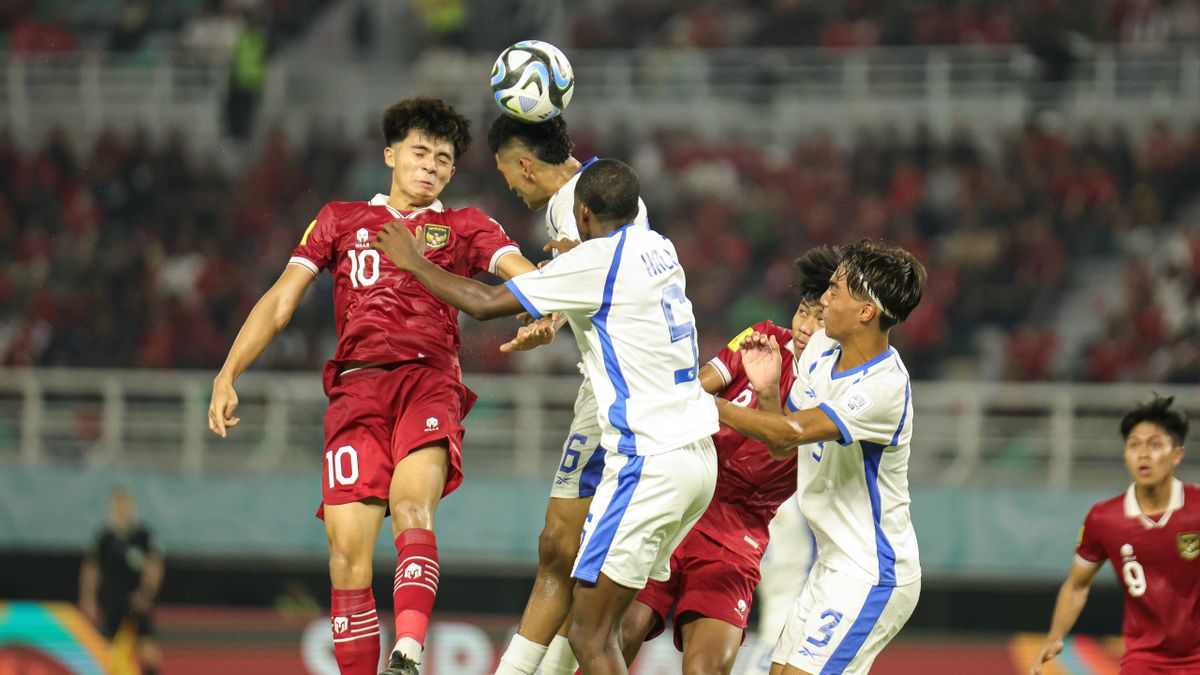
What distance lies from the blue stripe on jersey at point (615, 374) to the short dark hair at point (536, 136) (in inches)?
41.1

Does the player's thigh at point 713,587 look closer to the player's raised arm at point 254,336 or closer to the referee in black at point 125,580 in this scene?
the player's raised arm at point 254,336

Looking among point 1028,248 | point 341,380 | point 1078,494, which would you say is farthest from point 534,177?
point 1028,248

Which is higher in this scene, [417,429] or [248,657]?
[417,429]

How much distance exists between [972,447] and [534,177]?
770cm

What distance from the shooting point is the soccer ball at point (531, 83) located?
6488mm

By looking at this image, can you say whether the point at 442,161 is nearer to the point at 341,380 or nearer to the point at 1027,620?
the point at 341,380

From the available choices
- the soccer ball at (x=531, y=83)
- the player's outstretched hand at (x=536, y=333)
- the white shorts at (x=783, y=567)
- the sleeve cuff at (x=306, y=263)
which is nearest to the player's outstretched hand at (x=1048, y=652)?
the white shorts at (x=783, y=567)

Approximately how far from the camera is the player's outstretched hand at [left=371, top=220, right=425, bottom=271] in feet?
18.8

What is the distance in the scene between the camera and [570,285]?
5594mm

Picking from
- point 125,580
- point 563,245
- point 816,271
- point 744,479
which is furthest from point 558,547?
point 125,580

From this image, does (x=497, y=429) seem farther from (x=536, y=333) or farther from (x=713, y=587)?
(x=536, y=333)

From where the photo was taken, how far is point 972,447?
13.2m

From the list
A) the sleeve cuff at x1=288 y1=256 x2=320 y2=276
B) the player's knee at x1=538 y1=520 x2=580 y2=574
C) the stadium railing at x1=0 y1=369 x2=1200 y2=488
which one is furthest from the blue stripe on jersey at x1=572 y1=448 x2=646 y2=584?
the stadium railing at x1=0 y1=369 x2=1200 y2=488

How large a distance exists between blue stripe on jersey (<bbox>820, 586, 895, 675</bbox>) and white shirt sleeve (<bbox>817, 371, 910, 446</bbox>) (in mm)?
602
